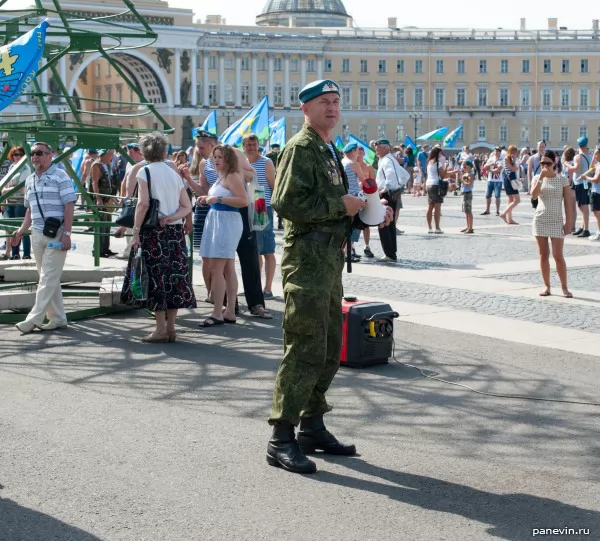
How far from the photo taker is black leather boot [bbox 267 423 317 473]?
5.13 metres

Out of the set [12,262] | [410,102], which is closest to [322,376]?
[12,262]

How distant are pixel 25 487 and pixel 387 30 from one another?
4337 inches

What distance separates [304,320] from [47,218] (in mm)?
4418

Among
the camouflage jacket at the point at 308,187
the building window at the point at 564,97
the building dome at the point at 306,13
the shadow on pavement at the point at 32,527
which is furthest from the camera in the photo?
the building dome at the point at 306,13

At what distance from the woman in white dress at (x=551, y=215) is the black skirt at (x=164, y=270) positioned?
161 inches

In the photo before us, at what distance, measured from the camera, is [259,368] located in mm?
7695

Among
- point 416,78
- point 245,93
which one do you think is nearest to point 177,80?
point 245,93

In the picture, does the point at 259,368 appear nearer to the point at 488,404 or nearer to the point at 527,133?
the point at 488,404

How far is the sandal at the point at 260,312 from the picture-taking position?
10070mm

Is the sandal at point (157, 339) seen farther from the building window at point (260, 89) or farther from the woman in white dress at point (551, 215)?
the building window at point (260, 89)

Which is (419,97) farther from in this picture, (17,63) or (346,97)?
(17,63)

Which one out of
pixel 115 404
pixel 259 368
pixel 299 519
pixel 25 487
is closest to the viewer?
pixel 299 519

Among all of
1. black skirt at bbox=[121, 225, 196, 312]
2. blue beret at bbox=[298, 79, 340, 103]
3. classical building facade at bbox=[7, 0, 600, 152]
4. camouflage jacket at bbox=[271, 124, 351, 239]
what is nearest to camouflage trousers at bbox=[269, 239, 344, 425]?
camouflage jacket at bbox=[271, 124, 351, 239]

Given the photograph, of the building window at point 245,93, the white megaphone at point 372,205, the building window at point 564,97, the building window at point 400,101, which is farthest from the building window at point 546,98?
the white megaphone at point 372,205
